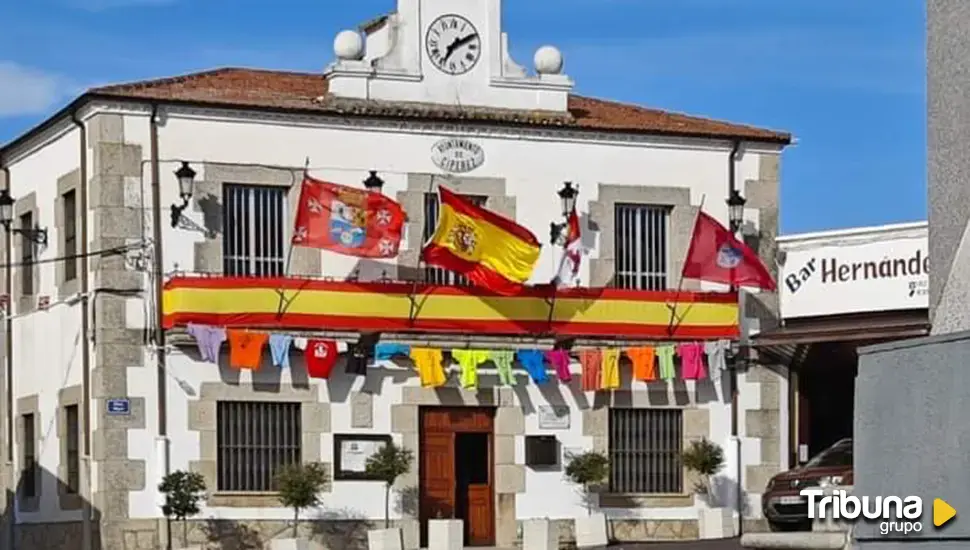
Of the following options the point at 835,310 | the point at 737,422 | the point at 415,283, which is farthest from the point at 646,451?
the point at 415,283

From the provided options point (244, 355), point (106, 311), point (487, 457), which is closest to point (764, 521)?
point (487, 457)

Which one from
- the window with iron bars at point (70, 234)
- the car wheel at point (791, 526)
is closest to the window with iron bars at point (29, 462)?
the window with iron bars at point (70, 234)

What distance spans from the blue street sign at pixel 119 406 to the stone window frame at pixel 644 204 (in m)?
7.08

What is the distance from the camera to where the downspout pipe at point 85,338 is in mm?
28188

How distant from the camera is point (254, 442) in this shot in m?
28.6

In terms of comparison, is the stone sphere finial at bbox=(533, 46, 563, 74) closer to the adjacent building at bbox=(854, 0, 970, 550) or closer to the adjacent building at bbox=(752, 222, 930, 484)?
the adjacent building at bbox=(752, 222, 930, 484)

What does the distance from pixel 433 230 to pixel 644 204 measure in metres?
3.35

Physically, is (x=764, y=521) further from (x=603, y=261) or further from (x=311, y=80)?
(x=311, y=80)

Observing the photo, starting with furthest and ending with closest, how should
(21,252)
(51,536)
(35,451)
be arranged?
1. (21,252)
2. (35,451)
3. (51,536)

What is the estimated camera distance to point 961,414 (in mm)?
9305

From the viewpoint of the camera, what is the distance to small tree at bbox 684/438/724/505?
30406 mm

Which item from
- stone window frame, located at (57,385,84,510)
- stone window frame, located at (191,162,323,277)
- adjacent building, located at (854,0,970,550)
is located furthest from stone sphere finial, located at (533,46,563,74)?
adjacent building, located at (854,0,970,550)

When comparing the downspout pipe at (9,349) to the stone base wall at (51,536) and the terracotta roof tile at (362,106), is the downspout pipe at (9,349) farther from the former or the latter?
the terracotta roof tile at (362,106)

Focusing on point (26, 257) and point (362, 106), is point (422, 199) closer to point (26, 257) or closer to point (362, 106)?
point (362, 106)
